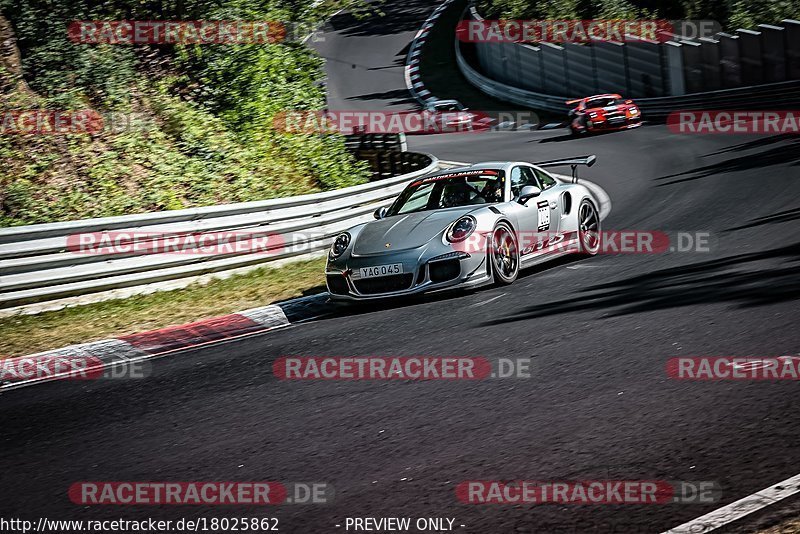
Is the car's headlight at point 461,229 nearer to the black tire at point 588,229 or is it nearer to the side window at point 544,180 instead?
the side window at point 544,180

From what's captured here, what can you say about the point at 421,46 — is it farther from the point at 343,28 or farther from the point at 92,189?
the point at 92,189

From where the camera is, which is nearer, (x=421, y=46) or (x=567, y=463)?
(x=567, y=463)

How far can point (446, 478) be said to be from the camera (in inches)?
163

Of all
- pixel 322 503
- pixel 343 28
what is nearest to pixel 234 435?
pixel 322 503

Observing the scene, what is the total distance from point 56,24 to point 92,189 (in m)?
4.80

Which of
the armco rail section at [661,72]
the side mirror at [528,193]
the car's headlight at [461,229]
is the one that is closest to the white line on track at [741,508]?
the car's headlight at [461,229]

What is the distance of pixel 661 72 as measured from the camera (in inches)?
1292

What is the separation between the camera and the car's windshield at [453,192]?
31.8 ft

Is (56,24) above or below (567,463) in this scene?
above

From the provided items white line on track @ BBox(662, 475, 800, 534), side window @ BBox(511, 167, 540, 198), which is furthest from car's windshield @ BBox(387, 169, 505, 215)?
white line on track @ BBox(662, 475, 800, 534)

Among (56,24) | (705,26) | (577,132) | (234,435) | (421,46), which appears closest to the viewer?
(234,435)

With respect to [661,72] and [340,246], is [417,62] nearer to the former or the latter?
[661,72]

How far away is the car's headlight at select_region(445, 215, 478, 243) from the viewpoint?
866 centimetres

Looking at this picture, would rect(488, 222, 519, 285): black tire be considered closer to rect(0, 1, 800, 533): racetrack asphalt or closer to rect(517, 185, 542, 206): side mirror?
rect(0, 1, 800, 533): racetrack asphalt
